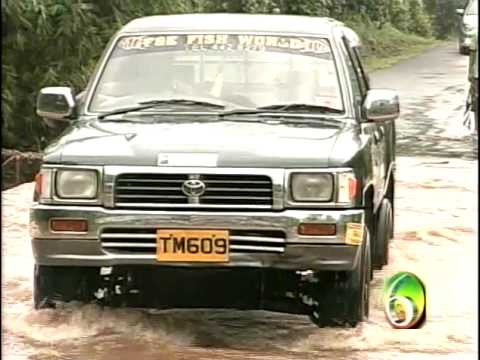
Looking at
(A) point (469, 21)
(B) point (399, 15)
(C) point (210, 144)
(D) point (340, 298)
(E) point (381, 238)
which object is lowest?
(B) point (399, 15)

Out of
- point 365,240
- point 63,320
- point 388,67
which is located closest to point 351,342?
point 365,240

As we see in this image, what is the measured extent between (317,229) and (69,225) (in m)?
1.23

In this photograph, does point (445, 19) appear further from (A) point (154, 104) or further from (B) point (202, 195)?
(B) point (202, 195)

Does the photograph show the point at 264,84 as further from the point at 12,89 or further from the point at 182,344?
the point at 12,89

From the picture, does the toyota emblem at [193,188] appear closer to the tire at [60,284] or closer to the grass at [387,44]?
the tire at [60,284]

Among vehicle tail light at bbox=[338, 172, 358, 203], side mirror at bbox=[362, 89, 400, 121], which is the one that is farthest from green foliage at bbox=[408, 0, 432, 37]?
vehicle tail light at bbox=[338, 172, 358, 203]

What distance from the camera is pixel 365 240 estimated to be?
6.35 meters

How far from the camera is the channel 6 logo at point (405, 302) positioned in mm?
5762

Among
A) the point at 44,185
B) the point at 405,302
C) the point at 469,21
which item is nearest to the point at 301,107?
the point at 405,302

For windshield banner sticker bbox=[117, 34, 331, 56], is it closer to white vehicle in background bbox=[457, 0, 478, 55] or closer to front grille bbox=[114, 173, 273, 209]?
white vehicle in background bbox=[457, 0, 478, 55]

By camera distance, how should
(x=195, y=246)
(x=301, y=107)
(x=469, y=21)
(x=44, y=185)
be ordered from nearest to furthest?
(x=195, y=246) → (x=44, y=185) → (x=301, y=107) → (x=469, y=21)

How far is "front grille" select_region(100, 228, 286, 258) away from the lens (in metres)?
5.84

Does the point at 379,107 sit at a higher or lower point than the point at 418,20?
higher

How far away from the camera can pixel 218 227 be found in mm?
5840
